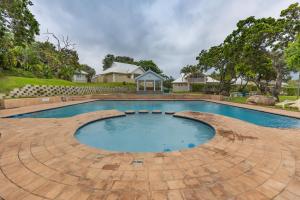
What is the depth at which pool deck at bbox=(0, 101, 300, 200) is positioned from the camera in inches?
92.4

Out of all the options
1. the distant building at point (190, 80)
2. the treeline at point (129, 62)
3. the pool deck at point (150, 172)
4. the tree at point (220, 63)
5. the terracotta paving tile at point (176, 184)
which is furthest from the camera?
the treeline at point (129, 62)

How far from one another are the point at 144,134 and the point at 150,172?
14.5ft

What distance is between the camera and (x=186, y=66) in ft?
113

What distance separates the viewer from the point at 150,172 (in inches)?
116

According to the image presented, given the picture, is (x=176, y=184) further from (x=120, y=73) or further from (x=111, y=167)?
(x=120, y=73)

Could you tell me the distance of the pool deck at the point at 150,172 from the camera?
7.70 ft

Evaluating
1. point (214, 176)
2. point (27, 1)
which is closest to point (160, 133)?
point (214, 176)

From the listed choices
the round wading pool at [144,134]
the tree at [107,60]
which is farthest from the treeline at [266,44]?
the tree at [107,60]

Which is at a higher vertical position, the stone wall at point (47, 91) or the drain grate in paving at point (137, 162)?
the stone wall at point (47, 91)

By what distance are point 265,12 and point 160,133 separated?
19.9m

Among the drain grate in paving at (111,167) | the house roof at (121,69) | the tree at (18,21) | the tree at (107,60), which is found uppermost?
the tree at (107,60)

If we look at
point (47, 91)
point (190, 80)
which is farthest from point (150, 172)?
point (190, 80)

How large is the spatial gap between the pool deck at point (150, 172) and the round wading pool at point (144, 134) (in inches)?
66.1

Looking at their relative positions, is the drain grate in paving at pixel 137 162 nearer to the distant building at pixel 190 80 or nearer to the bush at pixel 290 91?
the distant building at pixel 190 80
